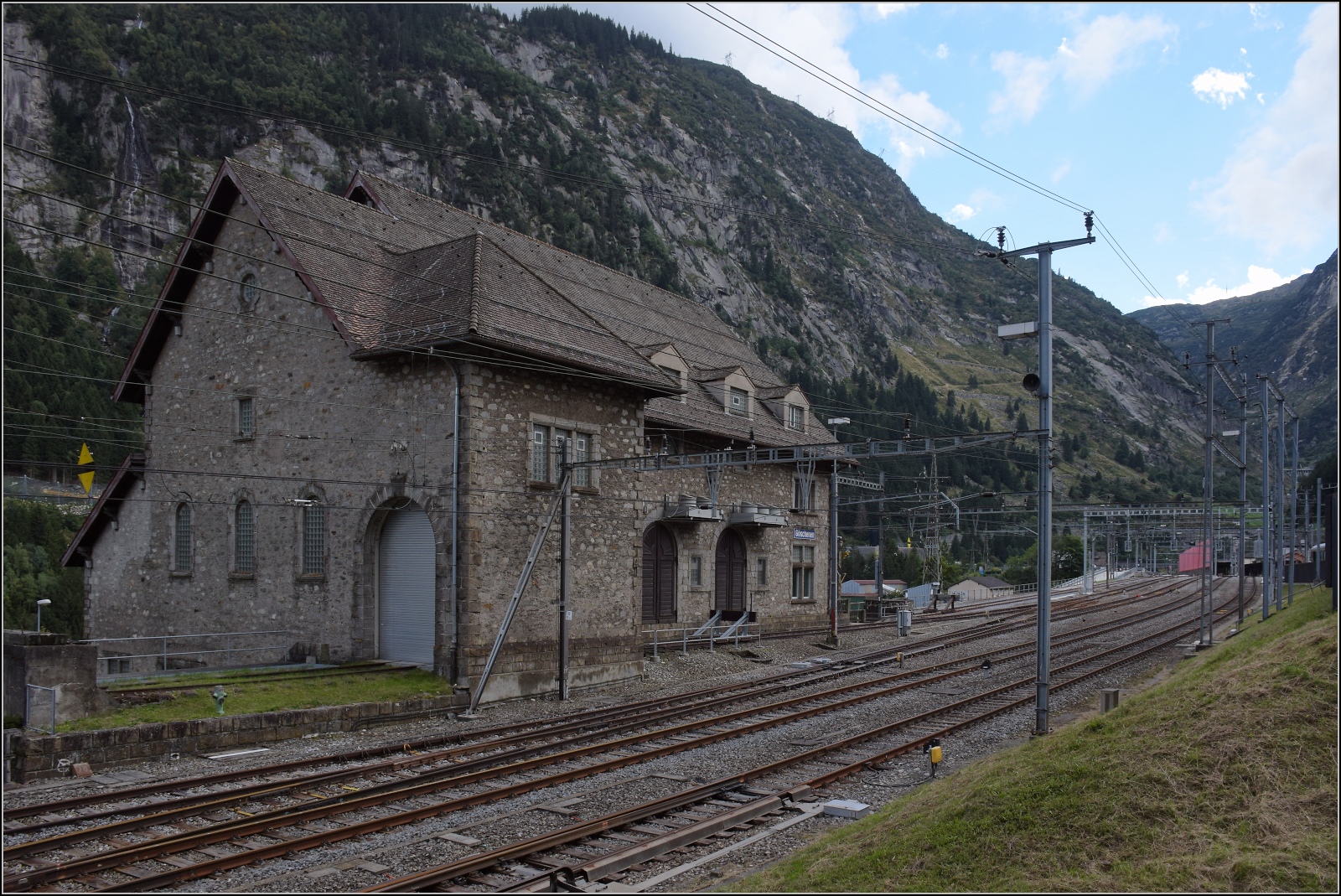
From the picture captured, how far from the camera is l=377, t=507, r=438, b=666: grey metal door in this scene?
20.7m

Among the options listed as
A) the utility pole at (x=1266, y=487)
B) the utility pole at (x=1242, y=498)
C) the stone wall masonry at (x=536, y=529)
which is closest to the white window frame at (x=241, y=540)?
the stone wall masonry at (x=536, y=529)

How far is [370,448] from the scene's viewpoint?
2128 centimetres

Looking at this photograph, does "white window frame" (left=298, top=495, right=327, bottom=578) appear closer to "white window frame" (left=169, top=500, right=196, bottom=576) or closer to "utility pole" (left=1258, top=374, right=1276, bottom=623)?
"white window frame" (left=169, top=500, right=196, bottom=576)

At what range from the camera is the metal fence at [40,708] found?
44.3 feet

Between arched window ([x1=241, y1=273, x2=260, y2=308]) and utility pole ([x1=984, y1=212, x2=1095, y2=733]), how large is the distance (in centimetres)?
1768

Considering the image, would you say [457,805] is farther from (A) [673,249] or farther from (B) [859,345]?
(B) [859,345]

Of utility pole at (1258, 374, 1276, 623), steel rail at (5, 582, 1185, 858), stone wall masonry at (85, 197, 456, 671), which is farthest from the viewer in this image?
utility pole at (1258, 374, 1276, 623)

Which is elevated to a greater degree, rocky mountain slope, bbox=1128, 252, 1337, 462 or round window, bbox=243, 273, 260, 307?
rocky mountain slope, bbox=1128, 252, 1337, 462

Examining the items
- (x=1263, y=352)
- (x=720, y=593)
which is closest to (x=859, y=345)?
(x=1263, y=352)

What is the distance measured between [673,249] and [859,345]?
52253mm

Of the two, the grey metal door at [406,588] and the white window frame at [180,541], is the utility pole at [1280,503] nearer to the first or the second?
the grey metal door at [406,588]

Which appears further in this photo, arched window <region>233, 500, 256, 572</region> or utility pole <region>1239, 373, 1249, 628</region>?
utility pole <region>1239, 373, 1249, 628</region>

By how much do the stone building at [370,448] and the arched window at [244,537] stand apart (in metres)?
0.06

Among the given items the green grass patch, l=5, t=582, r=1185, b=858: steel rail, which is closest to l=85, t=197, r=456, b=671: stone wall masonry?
the green grass patch
